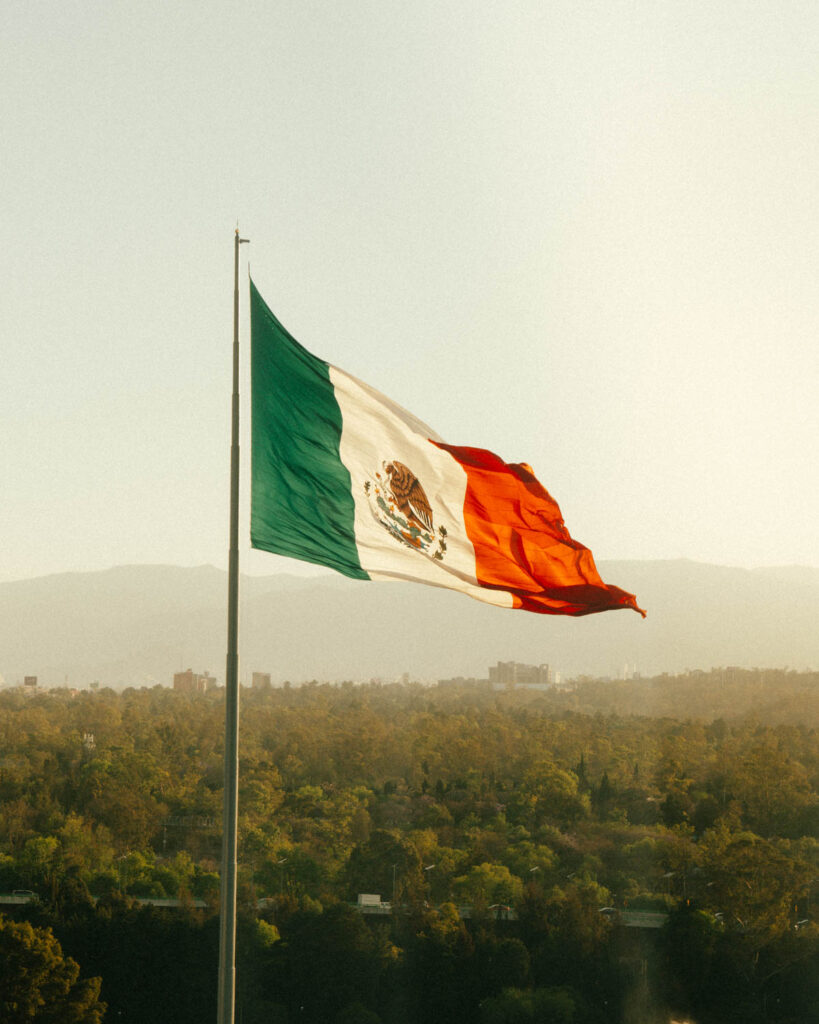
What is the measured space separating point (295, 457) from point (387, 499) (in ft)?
1.88

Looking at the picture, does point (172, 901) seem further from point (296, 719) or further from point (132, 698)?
point (132, 698)

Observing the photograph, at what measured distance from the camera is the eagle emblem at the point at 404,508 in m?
5.60

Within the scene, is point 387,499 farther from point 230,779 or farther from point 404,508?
point 230,779

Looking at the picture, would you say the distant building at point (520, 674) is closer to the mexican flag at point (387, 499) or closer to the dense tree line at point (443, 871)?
the dense tree line at point (443, 871)

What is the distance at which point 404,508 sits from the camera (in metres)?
5.70

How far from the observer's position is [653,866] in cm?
2550

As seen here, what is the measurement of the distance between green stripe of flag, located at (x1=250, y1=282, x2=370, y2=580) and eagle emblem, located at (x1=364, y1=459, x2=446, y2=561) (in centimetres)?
18

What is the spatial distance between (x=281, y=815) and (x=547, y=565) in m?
26.8

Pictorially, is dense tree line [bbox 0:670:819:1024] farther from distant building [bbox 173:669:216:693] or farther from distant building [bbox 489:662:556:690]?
distant building [bbox 489:662:556:690]

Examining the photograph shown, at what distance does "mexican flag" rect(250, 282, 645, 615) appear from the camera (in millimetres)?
5309

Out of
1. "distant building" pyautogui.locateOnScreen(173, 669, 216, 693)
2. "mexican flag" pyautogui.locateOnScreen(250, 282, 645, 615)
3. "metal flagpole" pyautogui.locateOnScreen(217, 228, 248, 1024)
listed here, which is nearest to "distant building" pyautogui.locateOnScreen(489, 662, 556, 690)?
"distant building" pyautogui.locateOnScreen(173, 669, 216, 693)

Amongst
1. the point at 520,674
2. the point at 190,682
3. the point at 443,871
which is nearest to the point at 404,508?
the point at 443,871

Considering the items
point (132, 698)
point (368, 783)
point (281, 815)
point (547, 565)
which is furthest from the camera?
point (132, 698)

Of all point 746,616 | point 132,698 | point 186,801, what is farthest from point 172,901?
point 746,616
